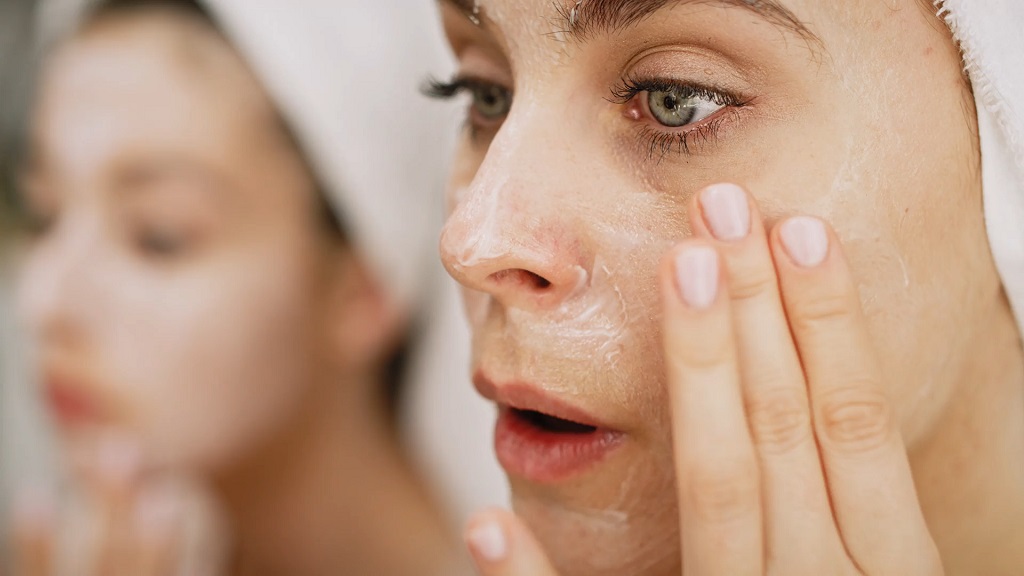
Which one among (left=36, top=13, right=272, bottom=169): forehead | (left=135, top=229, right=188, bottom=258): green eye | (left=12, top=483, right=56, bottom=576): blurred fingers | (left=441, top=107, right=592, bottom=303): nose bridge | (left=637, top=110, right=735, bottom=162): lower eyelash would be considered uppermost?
(left=36, top=13, right=272, bottom=169): forehead

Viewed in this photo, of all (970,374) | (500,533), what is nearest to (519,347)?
Answer: (500,533)

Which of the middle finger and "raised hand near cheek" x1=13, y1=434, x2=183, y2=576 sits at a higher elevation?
the middle finger

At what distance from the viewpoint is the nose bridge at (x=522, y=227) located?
2.17 feet

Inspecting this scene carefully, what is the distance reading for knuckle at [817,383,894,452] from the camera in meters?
0.59

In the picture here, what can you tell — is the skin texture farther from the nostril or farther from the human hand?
the human hand

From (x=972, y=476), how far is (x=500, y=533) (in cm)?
37

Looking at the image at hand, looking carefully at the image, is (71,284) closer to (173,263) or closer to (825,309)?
(173,263)

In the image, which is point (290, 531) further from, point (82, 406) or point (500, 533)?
point (500, 533)

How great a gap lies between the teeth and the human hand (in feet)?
0.51

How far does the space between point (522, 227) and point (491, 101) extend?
0.24 metres

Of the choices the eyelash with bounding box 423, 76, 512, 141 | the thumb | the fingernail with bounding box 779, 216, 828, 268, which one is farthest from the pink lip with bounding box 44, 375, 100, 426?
the fingernail with bounding box 779, 216, 828, 268

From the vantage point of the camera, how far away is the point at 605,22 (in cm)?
66

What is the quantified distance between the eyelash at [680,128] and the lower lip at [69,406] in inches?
36.6

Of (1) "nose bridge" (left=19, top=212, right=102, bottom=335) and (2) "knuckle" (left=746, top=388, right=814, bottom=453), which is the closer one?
(2) "knuckle" (left=746, top=388, right=814, bottom=453)
